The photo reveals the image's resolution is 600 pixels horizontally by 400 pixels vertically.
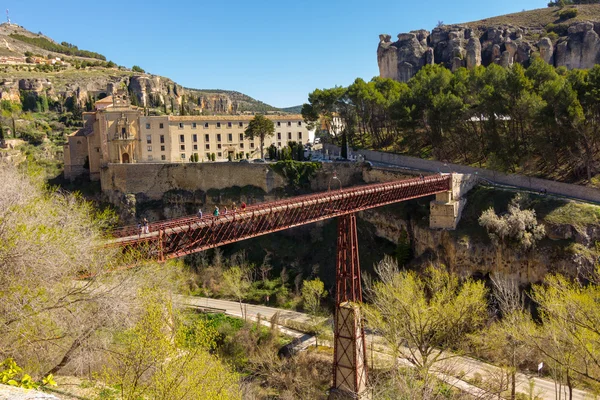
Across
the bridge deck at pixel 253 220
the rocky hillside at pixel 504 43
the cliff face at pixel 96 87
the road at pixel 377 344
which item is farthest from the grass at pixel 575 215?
the cliff face at pixel 96 87

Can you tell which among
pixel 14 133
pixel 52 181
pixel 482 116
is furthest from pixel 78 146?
pixel 482 116

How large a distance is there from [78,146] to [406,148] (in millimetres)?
38115

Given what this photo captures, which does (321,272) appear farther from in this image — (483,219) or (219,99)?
(219,99)

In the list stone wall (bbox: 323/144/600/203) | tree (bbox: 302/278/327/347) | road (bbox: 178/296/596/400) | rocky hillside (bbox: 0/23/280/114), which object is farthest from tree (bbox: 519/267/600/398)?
rocky hillside (bbox: 0/23/280/114)

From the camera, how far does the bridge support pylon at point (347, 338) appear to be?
20.3m

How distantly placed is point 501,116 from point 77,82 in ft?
282

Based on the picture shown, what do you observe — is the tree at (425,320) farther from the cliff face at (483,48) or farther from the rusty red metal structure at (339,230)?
the cliff face at (483,48)

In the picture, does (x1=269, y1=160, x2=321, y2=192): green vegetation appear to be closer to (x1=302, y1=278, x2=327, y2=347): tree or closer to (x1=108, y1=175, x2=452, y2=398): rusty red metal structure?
(x1=302, y1=278, x2=327, y2=347): tree

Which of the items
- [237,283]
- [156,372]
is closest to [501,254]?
[237,283]

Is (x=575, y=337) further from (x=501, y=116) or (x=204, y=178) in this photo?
(x=204, y=178)

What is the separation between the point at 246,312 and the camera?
105 ft

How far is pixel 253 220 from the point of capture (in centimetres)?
1853

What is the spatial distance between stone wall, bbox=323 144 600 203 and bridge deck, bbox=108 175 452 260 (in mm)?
7857

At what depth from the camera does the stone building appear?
4872 centimetres
